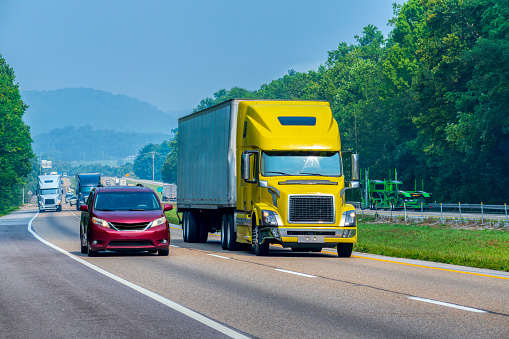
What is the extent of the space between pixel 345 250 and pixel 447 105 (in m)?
41.9

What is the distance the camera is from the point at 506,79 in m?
51.3

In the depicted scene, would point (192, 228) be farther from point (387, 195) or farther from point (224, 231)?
point (387, 195)

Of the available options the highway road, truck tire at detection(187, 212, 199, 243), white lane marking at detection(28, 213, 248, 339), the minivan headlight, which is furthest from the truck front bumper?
truck tire at detection(187, 212, 199, 243)

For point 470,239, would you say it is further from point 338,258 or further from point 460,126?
point 460,126

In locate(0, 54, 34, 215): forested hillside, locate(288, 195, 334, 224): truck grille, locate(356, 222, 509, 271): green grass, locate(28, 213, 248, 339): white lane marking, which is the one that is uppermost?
locate(0, 54, 34, 215): forested hillside

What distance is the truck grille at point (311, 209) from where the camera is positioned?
20.6 m

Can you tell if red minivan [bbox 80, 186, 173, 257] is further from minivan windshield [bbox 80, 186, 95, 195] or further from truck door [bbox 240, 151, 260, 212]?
minivan windshield [bbox 80, 186, 95, 195]

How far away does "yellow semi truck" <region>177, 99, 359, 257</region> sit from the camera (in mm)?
20609

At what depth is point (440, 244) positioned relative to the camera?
101 ft

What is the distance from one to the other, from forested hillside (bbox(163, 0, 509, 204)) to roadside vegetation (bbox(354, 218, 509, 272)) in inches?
493

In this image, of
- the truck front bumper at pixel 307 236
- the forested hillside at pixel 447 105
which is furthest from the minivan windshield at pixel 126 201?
the forested hillside at pixel 447 105

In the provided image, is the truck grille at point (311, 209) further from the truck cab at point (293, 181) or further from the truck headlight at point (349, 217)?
the truck headlight at point (349, 217)

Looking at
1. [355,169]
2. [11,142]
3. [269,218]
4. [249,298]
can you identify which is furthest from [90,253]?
[11,142]

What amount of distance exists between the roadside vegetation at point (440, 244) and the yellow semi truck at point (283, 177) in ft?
8.45
